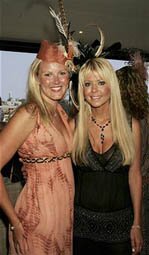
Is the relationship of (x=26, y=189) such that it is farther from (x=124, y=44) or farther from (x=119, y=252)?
(x=124, y=44)

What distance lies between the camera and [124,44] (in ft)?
16.8

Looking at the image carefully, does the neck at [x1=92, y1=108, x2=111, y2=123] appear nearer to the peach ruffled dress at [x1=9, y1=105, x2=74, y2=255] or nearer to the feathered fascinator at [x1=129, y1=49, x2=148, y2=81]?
the peach ruffled dress at [x1=9, y1=105, x2=74, y2=255]

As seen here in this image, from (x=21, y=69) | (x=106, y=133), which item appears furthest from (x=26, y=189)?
(x=21, y=69)

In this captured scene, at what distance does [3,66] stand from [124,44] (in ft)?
5.45

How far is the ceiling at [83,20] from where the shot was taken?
15.1 ft

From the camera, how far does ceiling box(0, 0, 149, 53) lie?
4590mm

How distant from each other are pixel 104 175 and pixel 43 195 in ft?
1.00

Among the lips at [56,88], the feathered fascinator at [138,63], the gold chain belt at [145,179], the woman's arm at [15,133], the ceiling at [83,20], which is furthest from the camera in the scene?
the ceiling at [83,20]

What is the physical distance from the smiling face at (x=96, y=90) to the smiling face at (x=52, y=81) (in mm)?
117

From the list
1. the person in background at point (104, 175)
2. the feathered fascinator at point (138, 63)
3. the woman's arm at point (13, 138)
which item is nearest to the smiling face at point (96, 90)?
the person in background at point (104, 175)

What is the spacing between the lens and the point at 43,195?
5.22 ft

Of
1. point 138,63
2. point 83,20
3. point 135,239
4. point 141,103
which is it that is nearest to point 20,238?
point 135,239

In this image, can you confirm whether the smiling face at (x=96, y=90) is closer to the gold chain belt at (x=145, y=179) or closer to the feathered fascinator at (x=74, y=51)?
the feathered fascinator at (x=74, y=51)

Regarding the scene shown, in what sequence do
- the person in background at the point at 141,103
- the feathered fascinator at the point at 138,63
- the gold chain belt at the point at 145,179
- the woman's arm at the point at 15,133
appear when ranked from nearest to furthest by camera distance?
the woman's arm at the point at 15,133, the person in background at the point at 141,103, the gold chain belt at the point at 145,179, the feathered fascinator at the point at 138,63
